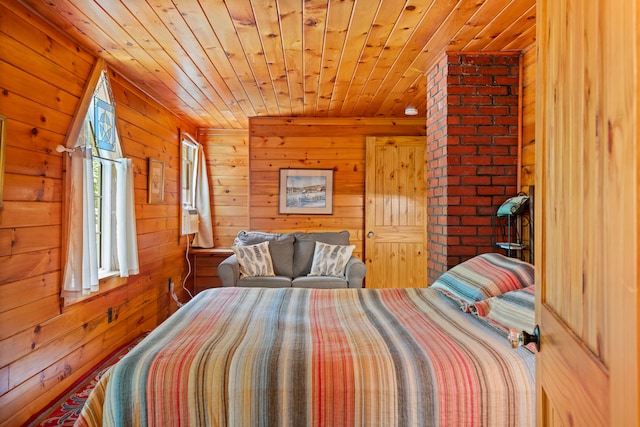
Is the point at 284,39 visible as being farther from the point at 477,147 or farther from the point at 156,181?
the point at 156,181

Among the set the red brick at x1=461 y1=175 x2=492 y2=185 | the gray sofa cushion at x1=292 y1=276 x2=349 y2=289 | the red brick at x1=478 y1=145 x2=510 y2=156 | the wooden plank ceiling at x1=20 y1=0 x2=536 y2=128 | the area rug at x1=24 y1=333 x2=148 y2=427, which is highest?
the wooden plank ceiling at x1=20 y1=0 x2=536 y2=128

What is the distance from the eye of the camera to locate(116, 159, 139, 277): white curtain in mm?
3160

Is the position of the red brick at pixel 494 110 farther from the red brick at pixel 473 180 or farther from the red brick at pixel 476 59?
the red brick at pixel 473 180

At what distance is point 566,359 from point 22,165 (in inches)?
98.7

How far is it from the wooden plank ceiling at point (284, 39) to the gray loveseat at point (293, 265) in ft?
4.91

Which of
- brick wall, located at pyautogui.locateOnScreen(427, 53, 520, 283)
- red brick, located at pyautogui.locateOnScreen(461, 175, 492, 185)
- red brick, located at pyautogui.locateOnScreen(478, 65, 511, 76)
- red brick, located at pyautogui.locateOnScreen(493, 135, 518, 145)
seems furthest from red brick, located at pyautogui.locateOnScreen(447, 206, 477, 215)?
red brick, located at pyautogui.locateOnScreen(478, 65, 511, 76)

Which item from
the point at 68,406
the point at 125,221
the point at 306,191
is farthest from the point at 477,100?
the point at 68,406

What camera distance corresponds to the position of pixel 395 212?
197 inches

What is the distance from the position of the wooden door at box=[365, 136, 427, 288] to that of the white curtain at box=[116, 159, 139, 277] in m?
2.66

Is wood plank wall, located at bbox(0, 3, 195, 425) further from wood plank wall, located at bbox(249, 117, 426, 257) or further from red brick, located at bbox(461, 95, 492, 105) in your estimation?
red brick, located at bbox(461, 95, 492, 105)

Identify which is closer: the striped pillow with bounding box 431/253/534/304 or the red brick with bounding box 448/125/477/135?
the striped pillow with bounding box 431/253/534/304

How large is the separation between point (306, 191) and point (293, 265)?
1.11 metres

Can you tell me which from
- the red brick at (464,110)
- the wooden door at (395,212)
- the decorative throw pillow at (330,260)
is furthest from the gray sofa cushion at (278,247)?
the red brick at (464,110)

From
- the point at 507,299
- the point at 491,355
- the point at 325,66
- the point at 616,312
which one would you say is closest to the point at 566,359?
the point at 616,312
